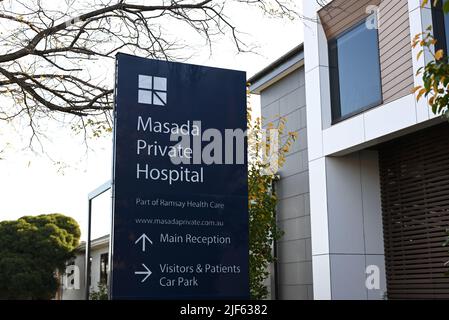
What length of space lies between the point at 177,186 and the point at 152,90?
0.83m

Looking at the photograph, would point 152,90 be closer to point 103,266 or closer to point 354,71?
point 354,71

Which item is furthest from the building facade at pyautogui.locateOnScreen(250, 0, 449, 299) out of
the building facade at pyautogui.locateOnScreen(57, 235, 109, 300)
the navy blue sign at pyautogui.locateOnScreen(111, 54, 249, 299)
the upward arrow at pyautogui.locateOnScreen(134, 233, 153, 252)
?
the building facade at pyautogui.locateOnScreen(57, 235, 109, 300)

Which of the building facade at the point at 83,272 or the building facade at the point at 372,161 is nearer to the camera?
the building facade at the point at 372,161

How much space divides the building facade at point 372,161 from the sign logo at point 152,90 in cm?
455

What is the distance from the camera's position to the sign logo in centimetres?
506

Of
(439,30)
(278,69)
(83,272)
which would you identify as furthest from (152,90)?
(83,272)

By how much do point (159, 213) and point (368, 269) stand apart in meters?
6.24

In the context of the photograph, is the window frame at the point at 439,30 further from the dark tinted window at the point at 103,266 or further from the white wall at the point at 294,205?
the dark tinted window at the point at 103,266

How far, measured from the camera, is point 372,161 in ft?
34.9

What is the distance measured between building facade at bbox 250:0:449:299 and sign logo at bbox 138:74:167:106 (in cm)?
455

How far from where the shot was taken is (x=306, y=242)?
1288 cm

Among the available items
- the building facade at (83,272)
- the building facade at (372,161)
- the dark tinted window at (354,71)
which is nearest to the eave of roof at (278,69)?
the building facade at (372,161)

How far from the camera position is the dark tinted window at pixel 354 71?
980 centimetres
